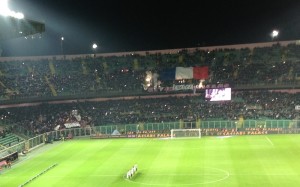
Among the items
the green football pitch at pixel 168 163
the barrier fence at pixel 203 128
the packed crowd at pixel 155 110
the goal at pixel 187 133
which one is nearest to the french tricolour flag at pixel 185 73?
the packed crowd at pixel 155 110

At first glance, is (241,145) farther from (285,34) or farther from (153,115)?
(285,34)

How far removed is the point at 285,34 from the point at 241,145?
47.9m

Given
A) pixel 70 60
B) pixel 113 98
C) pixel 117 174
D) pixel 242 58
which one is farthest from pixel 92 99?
pixel 117 174

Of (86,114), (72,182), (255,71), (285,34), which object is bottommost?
(72,182)

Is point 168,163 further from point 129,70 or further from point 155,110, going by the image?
point 129,70

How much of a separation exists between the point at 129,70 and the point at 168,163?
37346mm

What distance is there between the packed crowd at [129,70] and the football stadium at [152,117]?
0.17m

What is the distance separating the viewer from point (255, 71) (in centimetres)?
7025

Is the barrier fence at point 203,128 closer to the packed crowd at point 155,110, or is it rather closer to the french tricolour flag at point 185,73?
the packed crowd at point 155,110

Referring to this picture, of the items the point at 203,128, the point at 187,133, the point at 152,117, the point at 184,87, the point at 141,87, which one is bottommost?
the point at 187,133

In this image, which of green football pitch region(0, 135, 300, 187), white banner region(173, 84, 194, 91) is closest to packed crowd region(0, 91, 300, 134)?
white banner region(173, 84, 194, 91)

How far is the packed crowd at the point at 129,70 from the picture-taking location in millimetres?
68250

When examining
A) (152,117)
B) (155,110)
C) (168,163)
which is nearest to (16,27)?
(168,163)

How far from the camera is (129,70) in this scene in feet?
244
